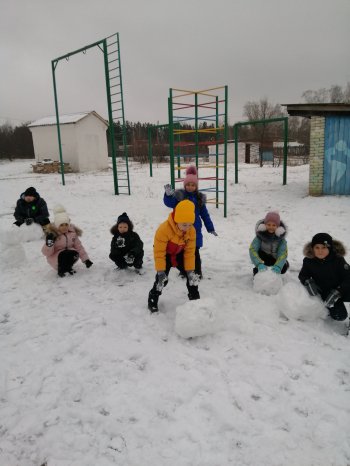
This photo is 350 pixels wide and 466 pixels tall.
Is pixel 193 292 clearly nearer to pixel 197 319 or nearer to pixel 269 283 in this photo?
pixel 197 319

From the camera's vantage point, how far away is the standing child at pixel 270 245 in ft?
12.9

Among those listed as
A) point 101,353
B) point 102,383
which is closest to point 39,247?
point 101,353

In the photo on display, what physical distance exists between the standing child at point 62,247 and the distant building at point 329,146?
723 cm

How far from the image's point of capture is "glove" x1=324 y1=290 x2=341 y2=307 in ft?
10.3

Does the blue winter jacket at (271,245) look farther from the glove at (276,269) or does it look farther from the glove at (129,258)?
the glove at (129,258)

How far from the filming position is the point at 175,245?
3391 mm

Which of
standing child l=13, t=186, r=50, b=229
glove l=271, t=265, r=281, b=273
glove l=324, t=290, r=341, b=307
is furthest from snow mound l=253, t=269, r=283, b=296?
standing child l=13, t=186, r=50, b=229

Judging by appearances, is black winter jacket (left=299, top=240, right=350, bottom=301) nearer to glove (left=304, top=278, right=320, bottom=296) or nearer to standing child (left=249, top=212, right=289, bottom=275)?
glove (left=304, top=278, right=320, bottom=296)

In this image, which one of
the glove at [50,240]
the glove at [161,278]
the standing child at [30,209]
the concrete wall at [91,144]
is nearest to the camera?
the glove at [161,278]

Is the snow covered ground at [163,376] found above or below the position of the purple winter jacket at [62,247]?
below

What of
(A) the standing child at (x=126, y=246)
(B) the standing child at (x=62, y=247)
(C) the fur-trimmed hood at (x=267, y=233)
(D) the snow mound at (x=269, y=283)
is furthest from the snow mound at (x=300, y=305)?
(B) the standing child at (x=62, y=247)

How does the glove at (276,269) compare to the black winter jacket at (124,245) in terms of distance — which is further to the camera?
the black winter jacket at (124,245)

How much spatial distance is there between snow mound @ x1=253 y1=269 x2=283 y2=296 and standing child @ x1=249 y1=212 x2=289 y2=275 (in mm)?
80

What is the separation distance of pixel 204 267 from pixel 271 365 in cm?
229
